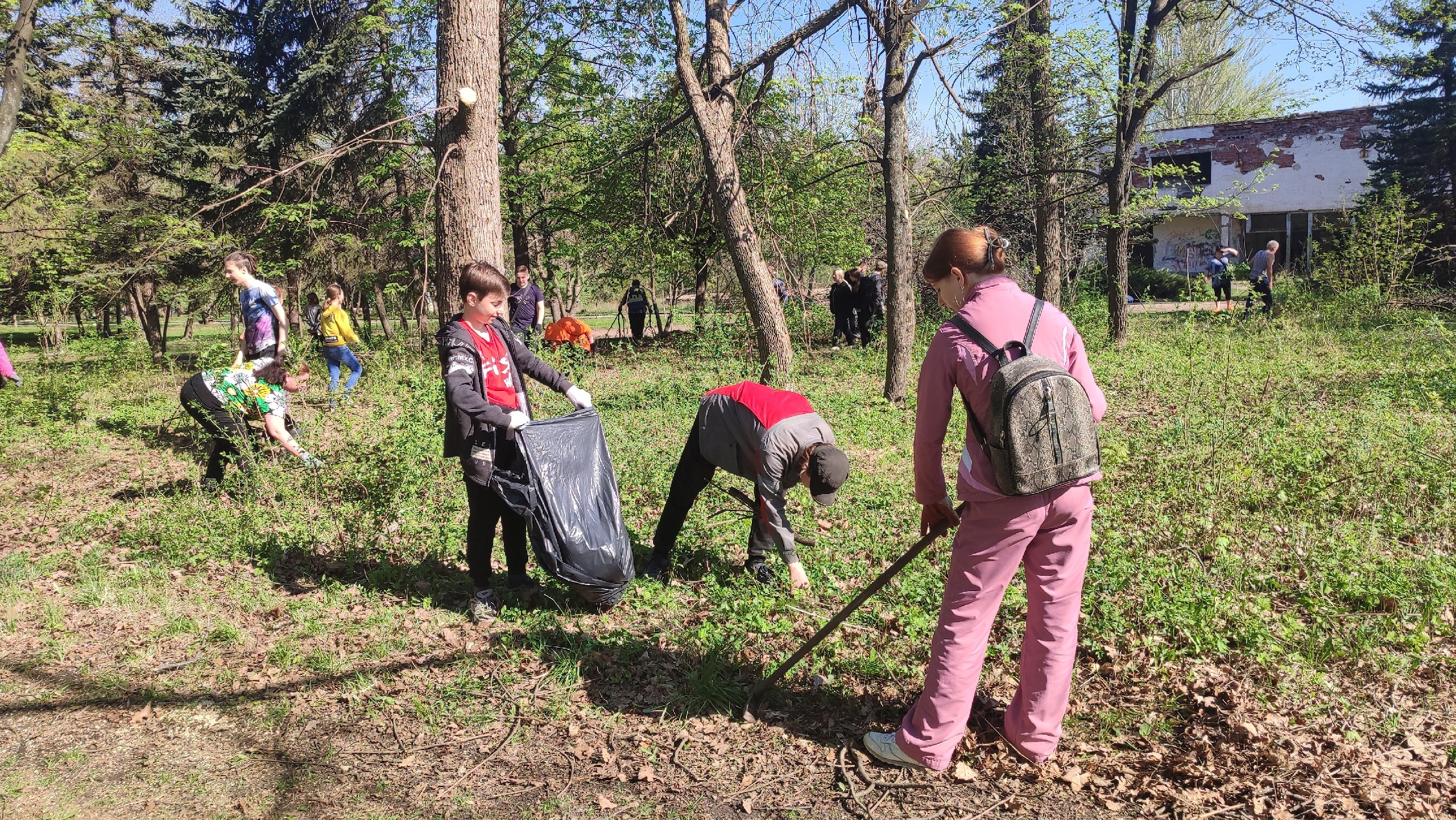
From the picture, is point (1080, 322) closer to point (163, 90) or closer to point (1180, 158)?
point (1180, 158)

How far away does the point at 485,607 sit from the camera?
4.21 metres

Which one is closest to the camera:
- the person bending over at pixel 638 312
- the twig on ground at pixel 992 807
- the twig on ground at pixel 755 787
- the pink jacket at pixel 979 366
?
the pink jacket at pixel 979 366

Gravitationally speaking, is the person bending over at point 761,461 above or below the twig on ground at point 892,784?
above

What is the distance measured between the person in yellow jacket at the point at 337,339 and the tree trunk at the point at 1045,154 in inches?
347

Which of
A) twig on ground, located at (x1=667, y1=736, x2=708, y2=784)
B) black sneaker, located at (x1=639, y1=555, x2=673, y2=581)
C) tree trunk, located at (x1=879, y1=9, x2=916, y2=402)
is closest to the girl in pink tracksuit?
twig on ground, located at (x1=667, y1=736, x2=708, y2=784)

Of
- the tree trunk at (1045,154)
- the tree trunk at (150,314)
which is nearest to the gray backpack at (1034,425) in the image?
the tree trunk at (1045,154)

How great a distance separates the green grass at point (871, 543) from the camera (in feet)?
11.9

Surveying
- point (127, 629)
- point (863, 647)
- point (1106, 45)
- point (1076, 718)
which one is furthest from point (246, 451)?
point (1106, 45)

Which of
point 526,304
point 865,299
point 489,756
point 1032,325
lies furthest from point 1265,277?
point 489,756

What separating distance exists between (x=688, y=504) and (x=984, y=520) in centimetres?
203

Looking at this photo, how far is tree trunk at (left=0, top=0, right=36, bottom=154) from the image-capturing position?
11.2 metres

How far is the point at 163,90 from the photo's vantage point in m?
16.8

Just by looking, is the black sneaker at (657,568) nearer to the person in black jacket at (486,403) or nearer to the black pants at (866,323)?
the person in black jacket at (486,403)

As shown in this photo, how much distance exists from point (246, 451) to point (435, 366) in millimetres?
4582
